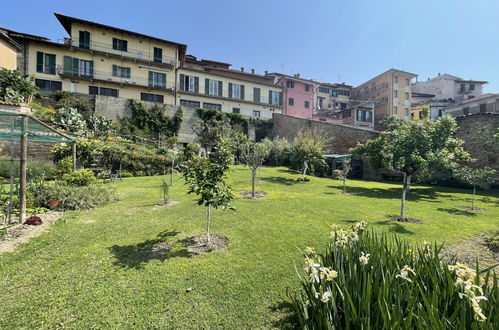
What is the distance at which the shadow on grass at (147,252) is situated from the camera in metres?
4.35

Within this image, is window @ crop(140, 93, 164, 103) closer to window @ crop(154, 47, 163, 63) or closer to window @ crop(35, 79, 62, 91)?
window @ crop(154, 47, 163, 63)

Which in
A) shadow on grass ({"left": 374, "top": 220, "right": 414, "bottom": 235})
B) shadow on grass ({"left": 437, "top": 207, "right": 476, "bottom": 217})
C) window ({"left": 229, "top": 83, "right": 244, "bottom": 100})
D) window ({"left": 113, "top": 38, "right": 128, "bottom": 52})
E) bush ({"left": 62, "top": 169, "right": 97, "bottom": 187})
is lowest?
shadow on grass ({"left": 374, "top": 220, "right": 414, "bottom": 235})

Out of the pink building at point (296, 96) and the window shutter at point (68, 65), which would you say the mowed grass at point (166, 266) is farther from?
the pink building at point (296, 96)

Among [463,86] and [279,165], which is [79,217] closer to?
[279,165]

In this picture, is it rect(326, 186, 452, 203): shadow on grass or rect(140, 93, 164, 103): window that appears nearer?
rect(326, 186, 452, 203): shadow on grass

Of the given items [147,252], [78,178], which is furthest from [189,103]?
[147,252]

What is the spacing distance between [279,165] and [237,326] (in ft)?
72.9

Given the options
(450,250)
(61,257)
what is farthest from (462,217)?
(61,257)

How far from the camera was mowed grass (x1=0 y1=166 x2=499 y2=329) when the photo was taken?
9.86ft

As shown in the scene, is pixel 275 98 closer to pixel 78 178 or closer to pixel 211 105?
pixel 211 105

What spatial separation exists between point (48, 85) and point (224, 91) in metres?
20.7

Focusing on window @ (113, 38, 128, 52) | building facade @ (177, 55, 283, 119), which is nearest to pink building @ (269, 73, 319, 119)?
building facade @ (177, 55, 283, 119)

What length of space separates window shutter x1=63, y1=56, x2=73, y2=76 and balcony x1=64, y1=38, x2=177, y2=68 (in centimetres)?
152

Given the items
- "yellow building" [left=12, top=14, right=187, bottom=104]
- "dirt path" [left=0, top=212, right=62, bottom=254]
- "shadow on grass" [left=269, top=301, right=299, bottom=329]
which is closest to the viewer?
"shadow on grass" [left=269, top=301, right=299, bottom=329]
